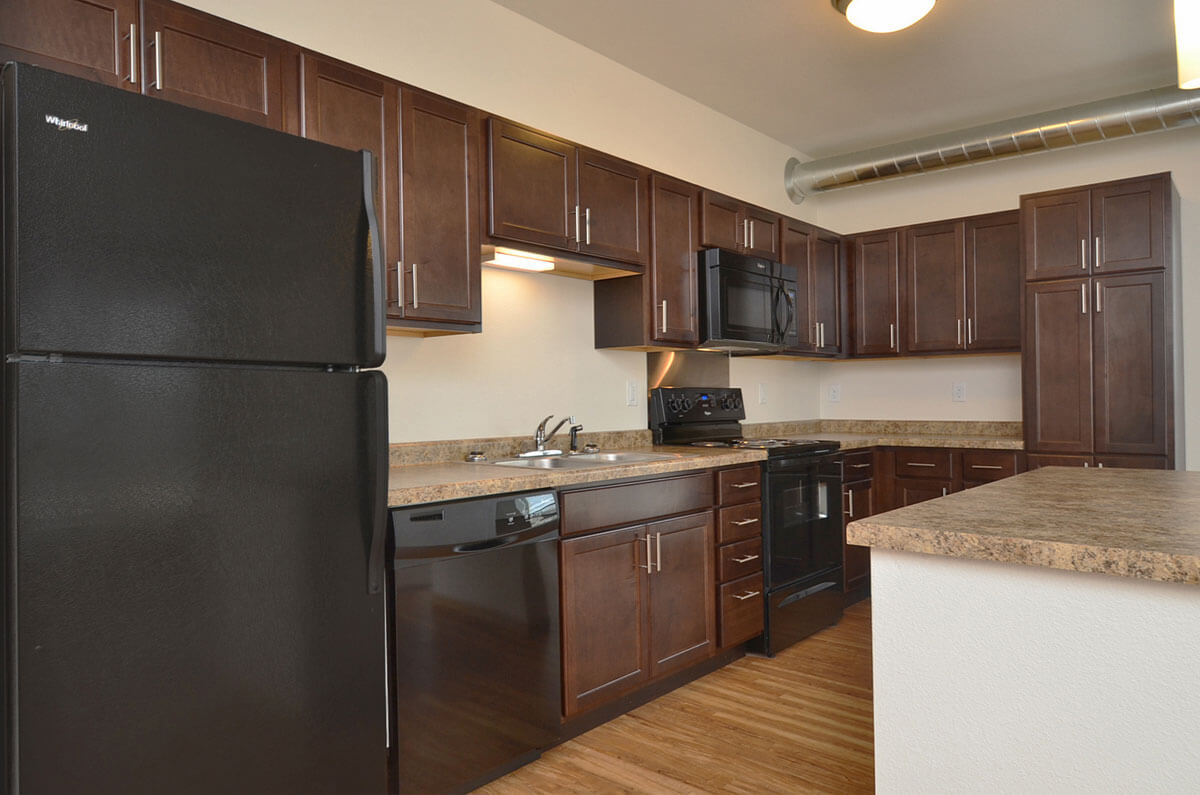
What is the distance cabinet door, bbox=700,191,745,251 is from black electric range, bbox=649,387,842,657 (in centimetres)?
78

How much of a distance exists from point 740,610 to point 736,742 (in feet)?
2.67

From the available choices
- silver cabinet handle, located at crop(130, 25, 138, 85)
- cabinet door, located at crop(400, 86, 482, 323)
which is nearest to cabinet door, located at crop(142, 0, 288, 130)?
silver cabinet handle, located at crop(130, 25, 138, 85)

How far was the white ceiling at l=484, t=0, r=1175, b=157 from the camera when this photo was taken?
3285 mm

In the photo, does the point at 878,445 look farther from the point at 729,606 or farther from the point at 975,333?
the point at 729,606

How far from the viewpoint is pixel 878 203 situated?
5.20m

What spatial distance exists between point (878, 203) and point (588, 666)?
12.7 ft

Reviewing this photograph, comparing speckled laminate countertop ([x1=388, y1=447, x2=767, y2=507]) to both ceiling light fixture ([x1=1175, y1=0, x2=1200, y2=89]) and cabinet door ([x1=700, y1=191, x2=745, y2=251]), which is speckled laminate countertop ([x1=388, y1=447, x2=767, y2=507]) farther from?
ceiling light fixture ([x1=1175, y1=0, x2=1200, y2=89])

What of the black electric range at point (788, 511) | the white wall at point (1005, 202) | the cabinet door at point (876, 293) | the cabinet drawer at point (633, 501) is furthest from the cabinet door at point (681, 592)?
the white wall at point (1005, 202)

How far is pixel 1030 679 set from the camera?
1304mm

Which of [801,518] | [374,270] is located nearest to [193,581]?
[374,270]

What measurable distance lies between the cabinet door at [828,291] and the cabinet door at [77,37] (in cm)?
370

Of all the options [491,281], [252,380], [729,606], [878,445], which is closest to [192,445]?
[252,380]

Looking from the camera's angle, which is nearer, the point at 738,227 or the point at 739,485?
the point at 739,485

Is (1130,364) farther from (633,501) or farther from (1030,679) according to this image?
(1030,679)
